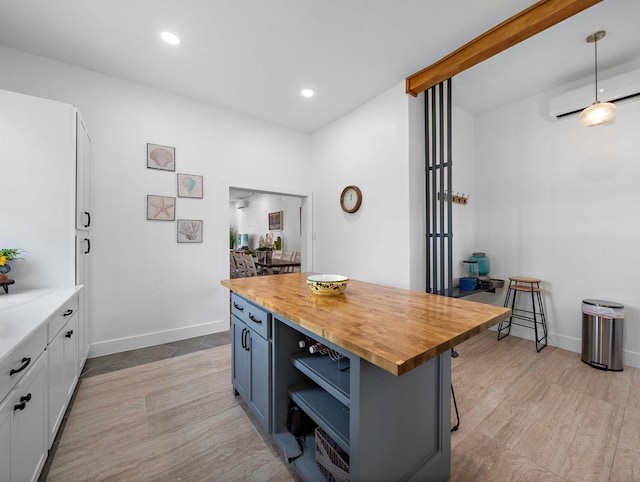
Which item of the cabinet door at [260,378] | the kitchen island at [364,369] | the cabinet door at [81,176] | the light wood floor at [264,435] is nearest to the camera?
the kitchen island at [364,369]

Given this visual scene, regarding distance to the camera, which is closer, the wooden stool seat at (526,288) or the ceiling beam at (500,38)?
the ceiling beam at (500,38)

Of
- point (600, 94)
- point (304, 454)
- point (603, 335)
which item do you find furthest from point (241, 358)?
point (600, 94)

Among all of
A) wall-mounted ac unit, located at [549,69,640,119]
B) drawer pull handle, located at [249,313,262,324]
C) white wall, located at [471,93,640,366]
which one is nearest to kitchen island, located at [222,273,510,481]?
drawer pull handle, located at [249,313,262,324]

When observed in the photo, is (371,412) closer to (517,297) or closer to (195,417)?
(195,417)

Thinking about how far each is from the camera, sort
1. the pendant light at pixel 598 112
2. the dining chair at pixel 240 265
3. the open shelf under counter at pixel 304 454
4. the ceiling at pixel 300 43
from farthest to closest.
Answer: the dining chair at pixel 240 265 < the pendant light at pixel 598 112 < the ceiling at pixel 300 43 < the open shelf under counter at pixel 304 454

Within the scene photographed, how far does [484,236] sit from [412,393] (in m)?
3.40

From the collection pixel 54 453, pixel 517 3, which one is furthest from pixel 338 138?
pixel 54 453

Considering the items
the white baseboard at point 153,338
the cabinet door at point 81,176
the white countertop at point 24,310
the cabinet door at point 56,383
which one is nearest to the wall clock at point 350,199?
the white baseboard at point 153,338

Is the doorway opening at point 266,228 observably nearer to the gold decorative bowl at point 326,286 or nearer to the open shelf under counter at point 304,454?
the gold decorative bowl at point 326,286

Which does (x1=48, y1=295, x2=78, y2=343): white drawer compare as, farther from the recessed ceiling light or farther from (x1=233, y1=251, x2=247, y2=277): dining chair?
(x1=233, y1=251, x2=247, y2=277): dining chair

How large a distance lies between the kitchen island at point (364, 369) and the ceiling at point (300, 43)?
7.04 feet

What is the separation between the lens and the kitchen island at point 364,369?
0.99 metres

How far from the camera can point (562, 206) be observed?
3154mm

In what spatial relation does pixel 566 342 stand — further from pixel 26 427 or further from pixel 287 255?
pixel 287 255
